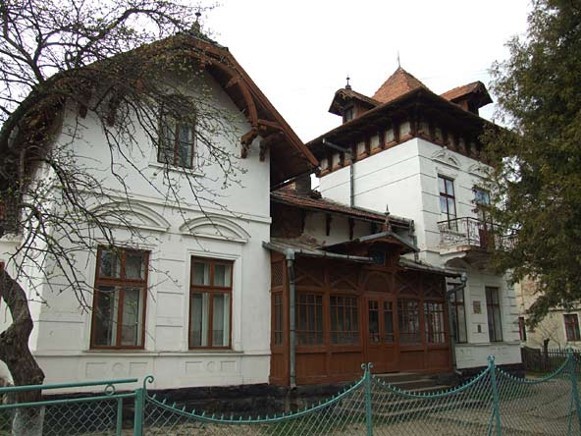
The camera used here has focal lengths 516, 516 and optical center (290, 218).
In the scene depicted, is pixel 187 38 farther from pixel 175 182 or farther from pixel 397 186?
pixel 397 186

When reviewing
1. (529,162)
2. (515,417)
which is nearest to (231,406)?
(515,417)

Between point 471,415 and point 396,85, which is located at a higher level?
point 396,85

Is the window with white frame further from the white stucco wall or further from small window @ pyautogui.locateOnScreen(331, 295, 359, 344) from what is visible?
the white stucco wall

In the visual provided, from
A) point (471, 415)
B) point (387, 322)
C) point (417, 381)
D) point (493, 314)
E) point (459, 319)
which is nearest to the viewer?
point (471, 415)

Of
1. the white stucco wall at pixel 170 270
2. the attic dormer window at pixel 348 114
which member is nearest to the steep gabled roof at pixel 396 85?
the attic dormer window at pixel 348 114

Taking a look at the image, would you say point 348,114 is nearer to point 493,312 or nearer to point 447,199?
point 447,199

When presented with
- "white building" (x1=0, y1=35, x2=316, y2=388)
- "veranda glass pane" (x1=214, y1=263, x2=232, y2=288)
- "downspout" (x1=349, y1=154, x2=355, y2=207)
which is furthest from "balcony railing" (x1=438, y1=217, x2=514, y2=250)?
"veranda glass pane" (x1=214, y1=263, x2=232, y2=288)

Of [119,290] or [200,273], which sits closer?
[119,290]

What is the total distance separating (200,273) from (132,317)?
1696 millimetres

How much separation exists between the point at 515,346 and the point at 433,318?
5467 millimetres

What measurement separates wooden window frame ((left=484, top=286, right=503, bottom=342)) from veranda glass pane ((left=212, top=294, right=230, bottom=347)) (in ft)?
32.7

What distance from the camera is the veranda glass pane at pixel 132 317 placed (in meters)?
9.52

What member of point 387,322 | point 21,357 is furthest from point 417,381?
point 21,357

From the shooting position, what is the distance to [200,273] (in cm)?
1075
